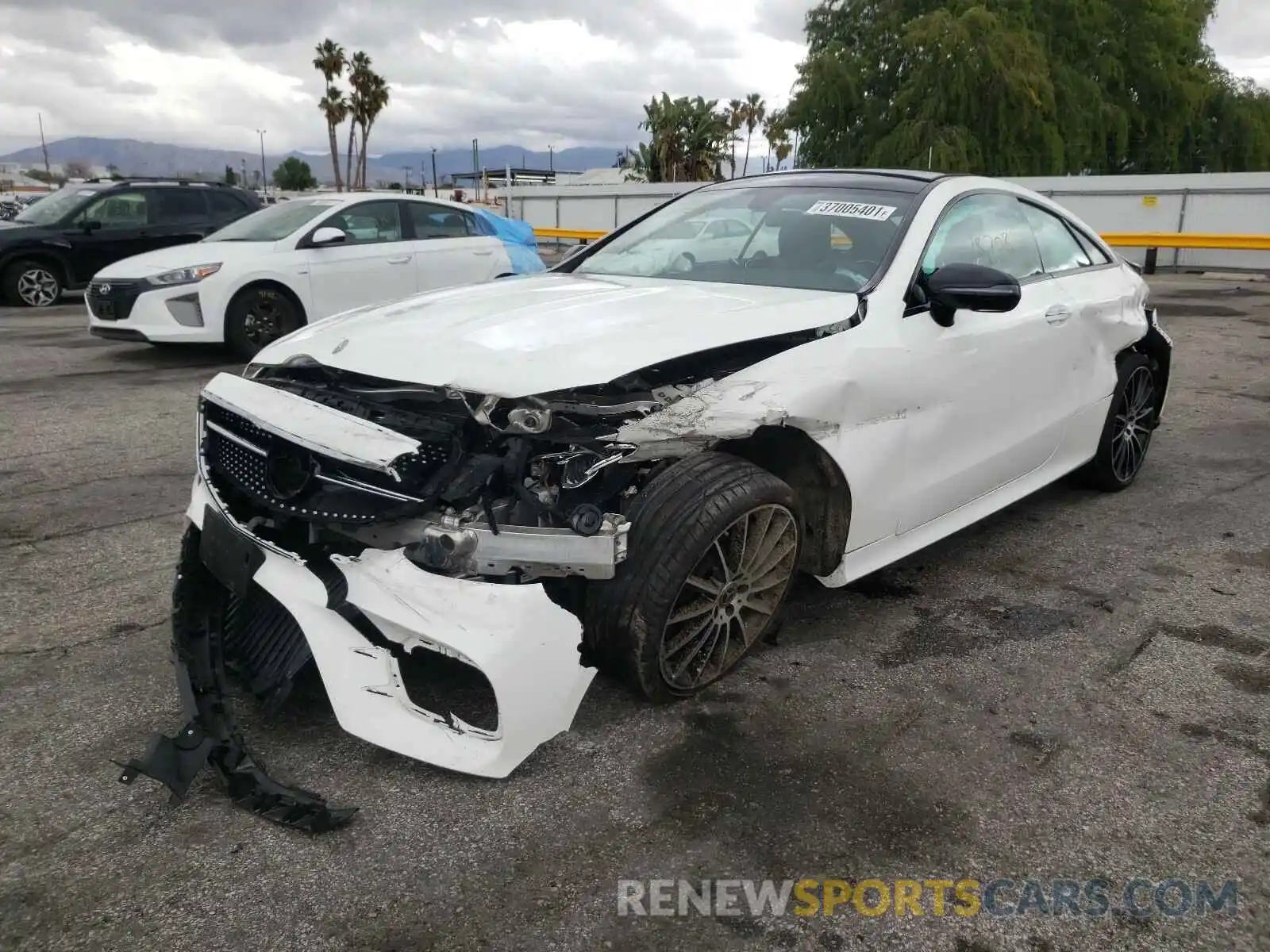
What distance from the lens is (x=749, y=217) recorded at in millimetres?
3854

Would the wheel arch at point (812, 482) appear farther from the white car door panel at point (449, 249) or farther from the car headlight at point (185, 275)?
the car headlight at point (185, 275)

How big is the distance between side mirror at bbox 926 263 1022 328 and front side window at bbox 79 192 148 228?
11677 millimetres

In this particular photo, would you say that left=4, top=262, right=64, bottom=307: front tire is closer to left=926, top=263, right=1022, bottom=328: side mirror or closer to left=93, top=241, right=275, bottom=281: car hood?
left=93, top=241, right=275, bottom=281: car hood

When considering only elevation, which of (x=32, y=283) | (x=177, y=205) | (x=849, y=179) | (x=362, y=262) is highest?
(x=177, y=205)

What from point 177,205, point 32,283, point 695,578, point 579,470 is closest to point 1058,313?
point 695,578

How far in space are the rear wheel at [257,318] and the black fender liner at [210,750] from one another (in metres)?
5.99

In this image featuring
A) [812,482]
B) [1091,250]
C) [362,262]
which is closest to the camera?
[812,482]

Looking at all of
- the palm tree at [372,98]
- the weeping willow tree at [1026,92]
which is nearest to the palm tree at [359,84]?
the palm tree at [372,98]

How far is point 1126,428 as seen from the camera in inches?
189

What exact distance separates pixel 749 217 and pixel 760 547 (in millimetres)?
1582

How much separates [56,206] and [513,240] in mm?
6608

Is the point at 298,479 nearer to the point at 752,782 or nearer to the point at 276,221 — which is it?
the point at 752,782

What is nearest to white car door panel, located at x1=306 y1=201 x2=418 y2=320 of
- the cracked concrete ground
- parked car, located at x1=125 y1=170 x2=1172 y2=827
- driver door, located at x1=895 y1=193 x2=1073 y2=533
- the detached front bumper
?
the cracked concrete ground

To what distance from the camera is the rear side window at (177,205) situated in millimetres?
12070
